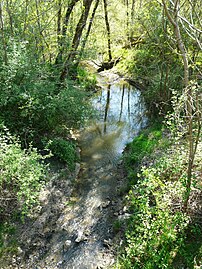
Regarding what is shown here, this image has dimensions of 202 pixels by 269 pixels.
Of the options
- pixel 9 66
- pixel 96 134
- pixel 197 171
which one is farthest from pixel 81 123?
pixel 197 171

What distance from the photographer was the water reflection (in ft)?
32.1

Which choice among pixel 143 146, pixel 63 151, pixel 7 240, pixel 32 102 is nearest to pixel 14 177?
pixel 7 240

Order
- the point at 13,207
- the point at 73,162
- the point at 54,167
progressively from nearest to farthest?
the point at 13,207 → the point at 54,167 → the point at 73,162

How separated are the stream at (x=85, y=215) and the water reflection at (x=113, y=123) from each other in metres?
0.04

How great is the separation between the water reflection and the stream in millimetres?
38

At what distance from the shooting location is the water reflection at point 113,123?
32.1 feet

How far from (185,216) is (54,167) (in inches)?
165

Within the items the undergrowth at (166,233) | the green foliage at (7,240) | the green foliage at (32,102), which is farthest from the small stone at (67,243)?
the green foliage at (32,102)

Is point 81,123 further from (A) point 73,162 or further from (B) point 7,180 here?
(B) point 7,180

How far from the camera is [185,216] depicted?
4734mm

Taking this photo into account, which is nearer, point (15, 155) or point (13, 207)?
point (15, 155)

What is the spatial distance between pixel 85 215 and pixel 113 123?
6.27m

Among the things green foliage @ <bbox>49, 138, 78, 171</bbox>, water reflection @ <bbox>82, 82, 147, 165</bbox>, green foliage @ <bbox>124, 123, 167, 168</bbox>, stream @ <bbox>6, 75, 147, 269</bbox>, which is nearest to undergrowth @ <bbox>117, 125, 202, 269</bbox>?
stream @ <bbox>6, 75, 147, 269</bbox>

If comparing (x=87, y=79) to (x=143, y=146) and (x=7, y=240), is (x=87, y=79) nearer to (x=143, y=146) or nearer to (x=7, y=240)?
(x=143, y=146)
